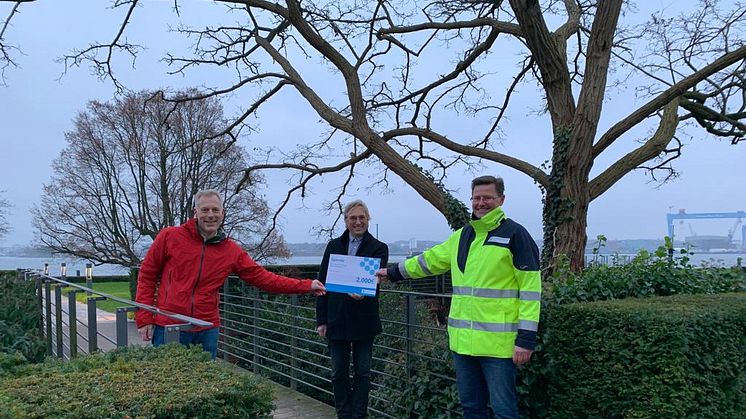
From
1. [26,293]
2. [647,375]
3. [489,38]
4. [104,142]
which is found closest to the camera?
[647,375]

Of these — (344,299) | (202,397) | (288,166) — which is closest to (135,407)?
(202,397)

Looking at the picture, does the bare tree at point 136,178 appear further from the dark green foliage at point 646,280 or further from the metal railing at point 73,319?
the dark green foliage at point 646,280

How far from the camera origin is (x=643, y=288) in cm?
507

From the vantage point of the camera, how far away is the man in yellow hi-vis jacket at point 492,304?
11.5 ft

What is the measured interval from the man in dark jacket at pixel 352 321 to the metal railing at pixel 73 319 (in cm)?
106

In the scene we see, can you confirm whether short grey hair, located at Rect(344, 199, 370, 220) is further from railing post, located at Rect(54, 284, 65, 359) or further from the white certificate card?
railing post, located at Rect(54, 284, 65, 359)

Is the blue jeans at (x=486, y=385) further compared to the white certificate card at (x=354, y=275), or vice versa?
the white certificate card at (x=354, y=275)

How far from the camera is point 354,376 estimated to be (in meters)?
4.56

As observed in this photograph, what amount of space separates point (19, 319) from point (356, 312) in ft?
19.8

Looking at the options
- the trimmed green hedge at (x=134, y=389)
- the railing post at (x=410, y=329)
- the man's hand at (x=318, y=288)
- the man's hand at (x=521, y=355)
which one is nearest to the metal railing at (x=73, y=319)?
the trimmed green hedge at (x=134, y=389)

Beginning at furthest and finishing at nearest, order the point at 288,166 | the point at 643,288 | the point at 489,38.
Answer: the point at 288,166 → the point at 489,38 → the point at 643,288

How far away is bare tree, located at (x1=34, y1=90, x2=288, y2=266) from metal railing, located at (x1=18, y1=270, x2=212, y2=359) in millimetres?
8001

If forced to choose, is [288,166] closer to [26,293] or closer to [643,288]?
[26,293]

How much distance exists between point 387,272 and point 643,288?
220 cm
